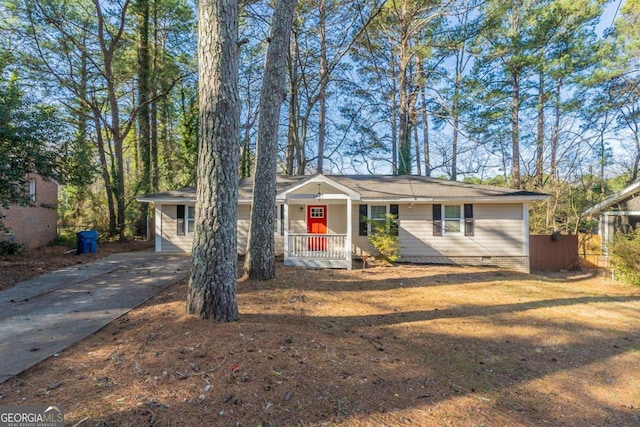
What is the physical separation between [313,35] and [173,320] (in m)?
17.0

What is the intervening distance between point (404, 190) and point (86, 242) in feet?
39.8

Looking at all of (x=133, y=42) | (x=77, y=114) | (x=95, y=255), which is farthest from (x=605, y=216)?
(x=77, y=114)

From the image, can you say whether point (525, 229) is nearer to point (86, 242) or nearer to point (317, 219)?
point (317, 219)

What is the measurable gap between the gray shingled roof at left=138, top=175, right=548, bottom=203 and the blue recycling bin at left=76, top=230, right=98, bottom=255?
84.2 inches

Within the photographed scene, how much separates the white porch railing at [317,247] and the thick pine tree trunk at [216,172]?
18.9 feet

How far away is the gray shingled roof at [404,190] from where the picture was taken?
10.4 metres

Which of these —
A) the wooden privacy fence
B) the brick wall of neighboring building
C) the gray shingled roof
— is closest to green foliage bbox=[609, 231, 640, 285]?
the gray shingled roof

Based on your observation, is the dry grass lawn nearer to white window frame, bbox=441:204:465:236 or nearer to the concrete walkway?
the concrete walkway

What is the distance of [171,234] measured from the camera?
11789mm

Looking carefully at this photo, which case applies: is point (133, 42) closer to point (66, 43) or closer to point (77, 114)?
point (66, 43)

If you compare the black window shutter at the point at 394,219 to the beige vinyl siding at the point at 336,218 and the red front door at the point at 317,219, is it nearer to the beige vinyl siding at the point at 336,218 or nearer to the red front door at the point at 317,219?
the beige vinyl siding at the point at 336,218

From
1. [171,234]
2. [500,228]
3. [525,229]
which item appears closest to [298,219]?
[171,234]

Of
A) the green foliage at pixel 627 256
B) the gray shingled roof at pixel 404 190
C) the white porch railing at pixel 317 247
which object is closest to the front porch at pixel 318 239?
the white porch railing at pixel 317 247

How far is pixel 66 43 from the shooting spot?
1352cm
